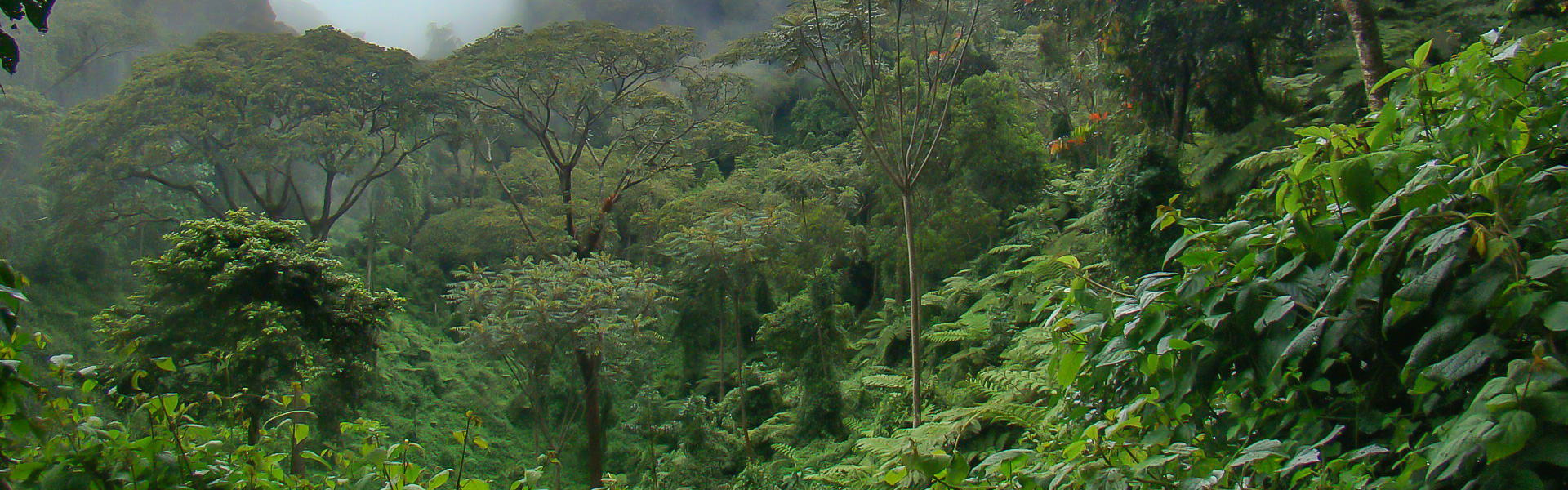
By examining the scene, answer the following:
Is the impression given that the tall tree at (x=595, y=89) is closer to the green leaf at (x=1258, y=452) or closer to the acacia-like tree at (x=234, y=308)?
the acacia-like tree at (x=234, y=308)

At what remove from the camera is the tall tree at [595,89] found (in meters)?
15.9

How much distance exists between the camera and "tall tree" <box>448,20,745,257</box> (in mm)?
15891

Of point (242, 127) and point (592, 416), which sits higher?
point (242, 127)

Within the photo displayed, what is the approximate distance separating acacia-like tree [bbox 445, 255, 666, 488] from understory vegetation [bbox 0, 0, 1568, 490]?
2.7 inches

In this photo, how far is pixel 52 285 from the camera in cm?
1448

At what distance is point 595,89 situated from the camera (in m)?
16.3

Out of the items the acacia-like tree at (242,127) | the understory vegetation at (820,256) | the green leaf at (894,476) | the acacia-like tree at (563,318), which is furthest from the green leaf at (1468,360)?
the acacia-like tree at (242,127)

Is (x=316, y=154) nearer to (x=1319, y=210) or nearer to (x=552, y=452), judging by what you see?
(x=552, y=452)

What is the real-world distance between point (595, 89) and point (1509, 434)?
1626cm

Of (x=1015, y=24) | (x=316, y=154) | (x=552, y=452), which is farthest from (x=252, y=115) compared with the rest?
(x=1015, y=24)

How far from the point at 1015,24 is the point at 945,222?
43.3 ft

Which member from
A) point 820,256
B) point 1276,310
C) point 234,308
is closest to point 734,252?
point 820,256

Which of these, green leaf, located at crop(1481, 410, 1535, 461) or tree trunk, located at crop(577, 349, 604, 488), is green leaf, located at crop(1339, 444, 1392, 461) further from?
tree trunk, located at crop(577, 349, 604, 488)

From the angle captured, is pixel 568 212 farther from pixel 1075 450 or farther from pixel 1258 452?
pixel 1258 452
